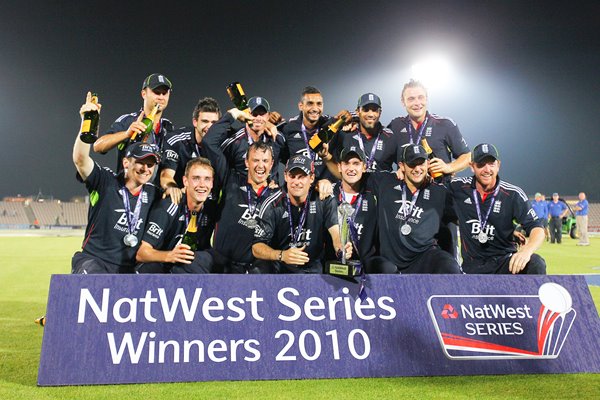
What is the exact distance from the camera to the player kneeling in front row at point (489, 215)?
5348 millimetres

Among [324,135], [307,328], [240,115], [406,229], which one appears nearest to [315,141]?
[324,135]

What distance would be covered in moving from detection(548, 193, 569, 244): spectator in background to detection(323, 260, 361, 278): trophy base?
60.3ft

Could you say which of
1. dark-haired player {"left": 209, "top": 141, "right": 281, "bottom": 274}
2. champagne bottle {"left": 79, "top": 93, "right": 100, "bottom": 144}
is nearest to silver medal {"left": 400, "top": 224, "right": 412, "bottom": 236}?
dark-haired player {"left": 209, "top": 141, "right": 281, "bottom": 274}

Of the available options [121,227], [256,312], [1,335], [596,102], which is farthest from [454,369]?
[596,102]

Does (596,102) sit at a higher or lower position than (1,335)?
higher

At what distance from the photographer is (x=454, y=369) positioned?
154 inches

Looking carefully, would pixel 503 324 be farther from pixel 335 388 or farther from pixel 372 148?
pixel 372 148

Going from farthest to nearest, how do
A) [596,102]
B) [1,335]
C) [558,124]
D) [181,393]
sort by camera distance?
[558,124], [596,102], [1,335], [181,393]

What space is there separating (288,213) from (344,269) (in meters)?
1.25

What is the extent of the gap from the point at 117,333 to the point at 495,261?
11.9 ft

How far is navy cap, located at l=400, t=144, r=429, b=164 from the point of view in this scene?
17.5 ft

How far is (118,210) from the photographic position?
5.21 m

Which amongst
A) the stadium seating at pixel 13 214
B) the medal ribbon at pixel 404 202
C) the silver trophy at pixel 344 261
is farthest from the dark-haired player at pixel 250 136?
the stadium seating at pixel 13 214

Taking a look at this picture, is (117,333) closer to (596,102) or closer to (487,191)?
(487,191)
